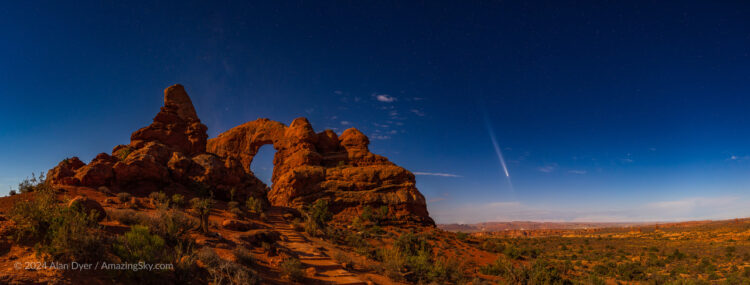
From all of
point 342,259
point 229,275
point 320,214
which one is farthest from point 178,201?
point 229,275

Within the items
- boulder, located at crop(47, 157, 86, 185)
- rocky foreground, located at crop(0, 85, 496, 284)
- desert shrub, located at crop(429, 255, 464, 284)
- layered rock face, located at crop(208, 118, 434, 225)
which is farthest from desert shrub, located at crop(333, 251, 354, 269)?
layered rock face, located at crop(208, 118, 434, 225)

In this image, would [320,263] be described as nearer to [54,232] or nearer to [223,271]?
[223,271]

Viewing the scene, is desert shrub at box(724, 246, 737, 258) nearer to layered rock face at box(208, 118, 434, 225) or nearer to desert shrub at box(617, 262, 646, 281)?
desert shrub at box(617, 262, 646, 281)

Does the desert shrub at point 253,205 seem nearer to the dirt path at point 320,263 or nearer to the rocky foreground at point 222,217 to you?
the rocky foreground at point 222,217

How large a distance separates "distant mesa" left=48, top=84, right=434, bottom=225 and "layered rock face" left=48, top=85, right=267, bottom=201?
39 millimetres

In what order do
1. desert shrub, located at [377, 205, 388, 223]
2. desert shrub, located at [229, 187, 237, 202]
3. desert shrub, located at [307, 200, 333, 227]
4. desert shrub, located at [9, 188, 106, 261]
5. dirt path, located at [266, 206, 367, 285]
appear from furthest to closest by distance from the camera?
desert shrub, located at [377, 205, 388, 223] → desert shrub, located at [307, 200, 333, 227] → desert shrub, located at [229, 187, 237, 202] → dirt path, located at [266, 206, 367, 285] → desert shrub, located at [9, 188, 106, 261]

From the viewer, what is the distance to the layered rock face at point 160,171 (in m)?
14.0

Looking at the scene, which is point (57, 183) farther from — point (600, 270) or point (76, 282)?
point (600, 270)

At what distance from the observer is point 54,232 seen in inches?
184

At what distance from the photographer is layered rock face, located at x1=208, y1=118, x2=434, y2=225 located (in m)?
27.9

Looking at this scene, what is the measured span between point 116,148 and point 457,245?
1081 inches

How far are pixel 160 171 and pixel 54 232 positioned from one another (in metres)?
13.0

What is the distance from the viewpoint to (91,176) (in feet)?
45.0

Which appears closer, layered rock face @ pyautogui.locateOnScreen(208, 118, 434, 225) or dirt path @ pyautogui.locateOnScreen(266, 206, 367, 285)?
dirt path @ pyautogui.locateOnScreen(266, 206, 367, 285)
